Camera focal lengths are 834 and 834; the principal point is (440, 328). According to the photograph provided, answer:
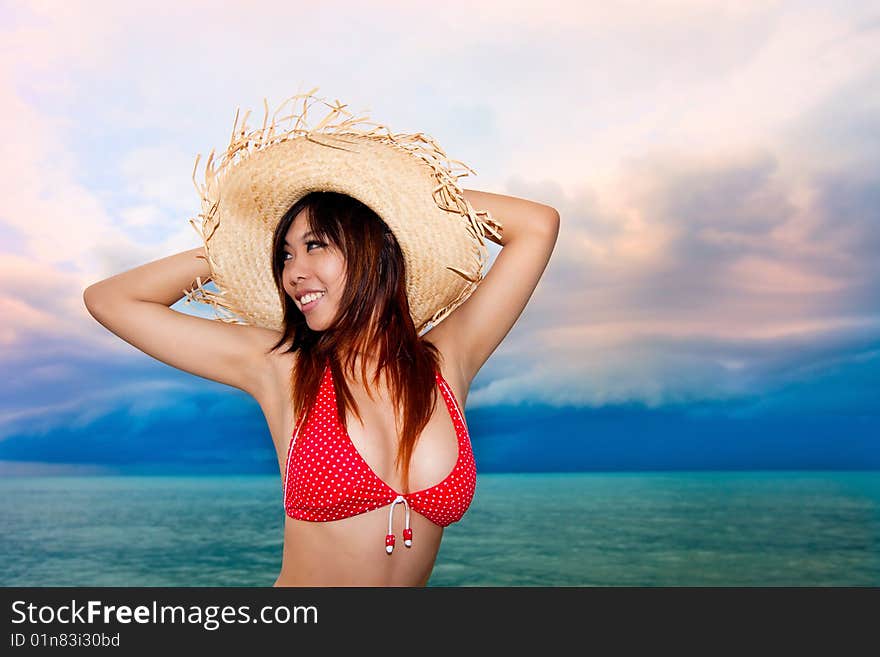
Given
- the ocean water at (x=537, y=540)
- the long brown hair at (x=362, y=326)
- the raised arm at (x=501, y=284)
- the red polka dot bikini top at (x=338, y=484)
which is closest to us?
the red polka dot bikini top at (x=338, y=484)

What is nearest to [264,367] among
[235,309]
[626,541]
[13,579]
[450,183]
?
[235,309]

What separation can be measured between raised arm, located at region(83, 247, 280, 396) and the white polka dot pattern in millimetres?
265

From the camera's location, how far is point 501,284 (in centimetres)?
247

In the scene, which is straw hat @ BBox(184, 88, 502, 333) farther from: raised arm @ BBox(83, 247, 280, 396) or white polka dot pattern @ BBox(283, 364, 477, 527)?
→ white polka dot pattern @ BBox(283, 364, 477, 527)

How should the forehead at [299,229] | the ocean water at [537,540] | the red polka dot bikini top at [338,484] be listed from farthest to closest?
the ocean water at [537,540], the forehead at [299,229], the red polka dot bikini top at [338,484]

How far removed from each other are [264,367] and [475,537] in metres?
14.4

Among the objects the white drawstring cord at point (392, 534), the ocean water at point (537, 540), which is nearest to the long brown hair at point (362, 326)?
the white drawstring cord at point (392, 534)

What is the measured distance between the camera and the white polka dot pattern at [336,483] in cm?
203

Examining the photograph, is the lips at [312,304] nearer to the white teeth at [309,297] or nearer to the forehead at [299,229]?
the white teeth at [309,297]

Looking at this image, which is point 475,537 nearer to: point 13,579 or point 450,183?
point 13,579

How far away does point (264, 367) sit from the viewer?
89.0 inches

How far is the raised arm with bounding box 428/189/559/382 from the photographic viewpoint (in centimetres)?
246

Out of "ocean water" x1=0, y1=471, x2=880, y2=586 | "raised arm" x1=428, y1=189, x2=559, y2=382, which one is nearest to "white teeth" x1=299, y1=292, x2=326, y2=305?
"raised arm" x1=428, y1=189, x2=559, y2=382
